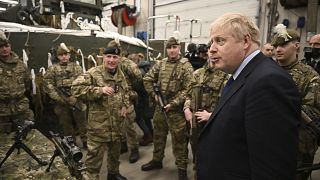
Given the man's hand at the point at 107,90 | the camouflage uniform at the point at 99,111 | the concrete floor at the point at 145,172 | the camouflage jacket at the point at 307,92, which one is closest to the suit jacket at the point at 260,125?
the camouflage jacket at the point at 307,92

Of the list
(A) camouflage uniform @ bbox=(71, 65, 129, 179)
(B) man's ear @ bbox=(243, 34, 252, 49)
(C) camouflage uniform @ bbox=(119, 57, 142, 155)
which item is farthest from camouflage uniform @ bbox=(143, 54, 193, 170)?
(B) man's ear @ bbox=(243, 34, 252, 49)

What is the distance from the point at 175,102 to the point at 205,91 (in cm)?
51

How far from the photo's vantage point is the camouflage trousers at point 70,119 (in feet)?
15.1

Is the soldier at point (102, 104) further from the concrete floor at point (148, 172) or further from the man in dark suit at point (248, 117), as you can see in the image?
the man in dark suit at point (248, 117)

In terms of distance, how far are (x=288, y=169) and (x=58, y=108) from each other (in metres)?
4.16

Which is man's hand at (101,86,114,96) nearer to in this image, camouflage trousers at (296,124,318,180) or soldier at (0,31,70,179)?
soldier at (0,31,70,179)

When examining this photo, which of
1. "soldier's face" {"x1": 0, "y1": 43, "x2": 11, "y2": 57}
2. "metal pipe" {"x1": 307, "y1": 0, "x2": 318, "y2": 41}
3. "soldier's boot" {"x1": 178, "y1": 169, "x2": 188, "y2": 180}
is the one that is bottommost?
"soldier's boot" {"x1": 178, "y1": 169, "x2": 188, "y2": 180}

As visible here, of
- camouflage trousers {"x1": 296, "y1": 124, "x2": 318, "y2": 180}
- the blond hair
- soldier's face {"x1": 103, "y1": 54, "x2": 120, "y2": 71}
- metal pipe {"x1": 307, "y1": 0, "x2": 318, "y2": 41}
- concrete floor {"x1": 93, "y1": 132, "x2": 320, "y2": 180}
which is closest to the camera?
the blond hair

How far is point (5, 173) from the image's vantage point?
2309mm

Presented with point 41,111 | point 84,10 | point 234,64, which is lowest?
point 41,111

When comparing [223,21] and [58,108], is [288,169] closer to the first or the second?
[223,21]

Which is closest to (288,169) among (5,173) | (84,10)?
(5,173)

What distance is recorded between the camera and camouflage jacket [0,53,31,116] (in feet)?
11.8

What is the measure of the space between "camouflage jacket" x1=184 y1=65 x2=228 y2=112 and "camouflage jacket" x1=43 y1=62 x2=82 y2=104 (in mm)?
2295
